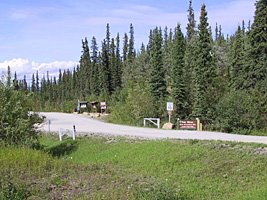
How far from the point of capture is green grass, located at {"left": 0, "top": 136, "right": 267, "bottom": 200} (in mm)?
11002

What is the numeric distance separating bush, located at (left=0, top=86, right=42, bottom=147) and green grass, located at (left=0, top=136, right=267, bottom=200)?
Answer: 3713 mm

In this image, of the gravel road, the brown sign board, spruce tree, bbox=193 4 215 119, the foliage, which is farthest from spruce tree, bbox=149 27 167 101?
the foliage

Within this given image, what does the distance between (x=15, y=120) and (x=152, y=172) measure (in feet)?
33.8

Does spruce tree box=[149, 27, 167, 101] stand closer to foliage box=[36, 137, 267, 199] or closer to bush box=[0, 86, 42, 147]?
foliage box=[36, 137, 267, 199]

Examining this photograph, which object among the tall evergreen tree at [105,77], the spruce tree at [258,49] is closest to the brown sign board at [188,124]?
the spruce tree at [258,49]

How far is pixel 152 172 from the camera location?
16.2 metres

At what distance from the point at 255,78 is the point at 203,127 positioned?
6836 millimetres

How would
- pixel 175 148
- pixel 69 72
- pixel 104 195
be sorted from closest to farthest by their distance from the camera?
1. pixel 104 195
2. pixel 175 148
3. pixel 69 72

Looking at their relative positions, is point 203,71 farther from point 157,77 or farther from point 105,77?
point 105,77

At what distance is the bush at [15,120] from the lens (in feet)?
73.7

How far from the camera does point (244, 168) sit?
15219 mm

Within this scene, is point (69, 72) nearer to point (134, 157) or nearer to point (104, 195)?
point (134, 157)

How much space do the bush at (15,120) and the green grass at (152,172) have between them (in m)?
3.71

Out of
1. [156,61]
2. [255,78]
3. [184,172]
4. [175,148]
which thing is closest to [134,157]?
[175,148]
